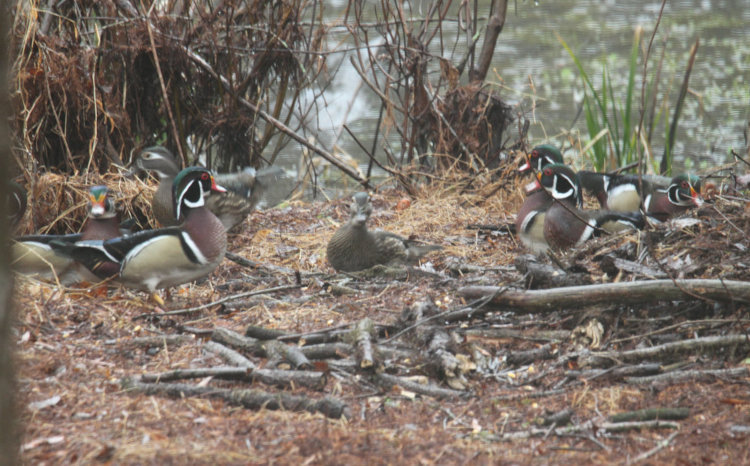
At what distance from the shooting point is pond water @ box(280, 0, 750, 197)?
807 centimetres

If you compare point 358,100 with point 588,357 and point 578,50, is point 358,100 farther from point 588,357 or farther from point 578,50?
point 588,357

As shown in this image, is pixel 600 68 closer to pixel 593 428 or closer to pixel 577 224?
pixel 577 224

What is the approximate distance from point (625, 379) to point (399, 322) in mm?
934

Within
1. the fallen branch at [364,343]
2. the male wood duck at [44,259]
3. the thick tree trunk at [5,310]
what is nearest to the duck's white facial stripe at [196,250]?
the male wood duck at [44,259]

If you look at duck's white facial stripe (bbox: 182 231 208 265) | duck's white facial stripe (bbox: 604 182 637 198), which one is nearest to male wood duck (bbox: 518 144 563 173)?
duck's white facial stripe (bbox: 604 182 637 198)

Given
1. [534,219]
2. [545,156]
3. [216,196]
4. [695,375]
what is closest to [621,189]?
[545,156]

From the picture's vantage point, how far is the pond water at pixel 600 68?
318 inches

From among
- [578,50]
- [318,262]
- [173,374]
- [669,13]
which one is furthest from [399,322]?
[669,13]

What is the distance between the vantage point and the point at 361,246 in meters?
4.53

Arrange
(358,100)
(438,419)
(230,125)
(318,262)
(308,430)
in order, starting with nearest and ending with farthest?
(308,430) < (438,419) < (318,262) < (230,125) < (358,100)

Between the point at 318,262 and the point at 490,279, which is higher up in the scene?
the point at 490,279

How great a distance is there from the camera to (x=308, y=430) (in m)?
2.35

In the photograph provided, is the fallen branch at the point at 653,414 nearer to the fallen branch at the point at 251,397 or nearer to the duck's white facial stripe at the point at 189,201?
the fallen branch at the point at 251,397

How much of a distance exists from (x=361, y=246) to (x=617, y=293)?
1.84 meters
